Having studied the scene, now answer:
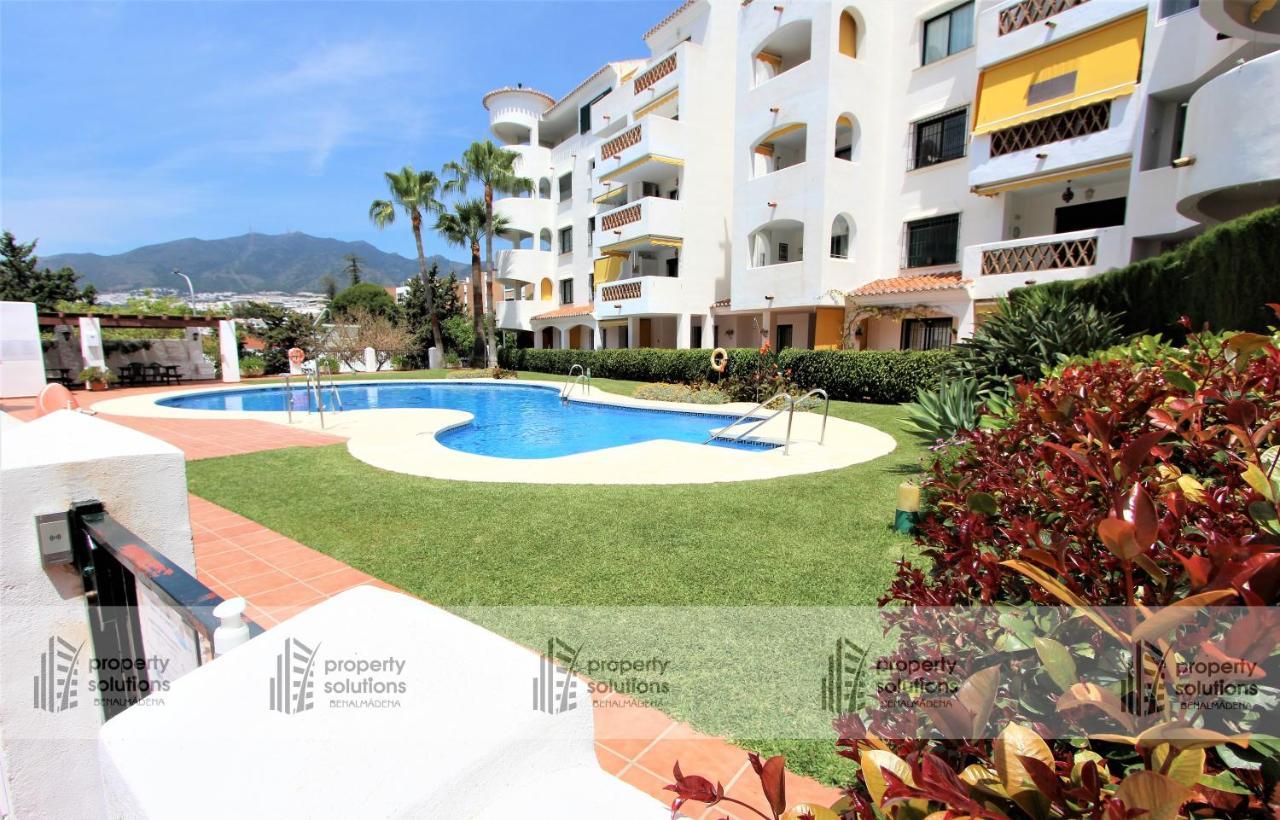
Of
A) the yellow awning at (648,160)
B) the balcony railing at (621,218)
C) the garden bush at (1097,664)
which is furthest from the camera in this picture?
the balcony railing at (621,218)

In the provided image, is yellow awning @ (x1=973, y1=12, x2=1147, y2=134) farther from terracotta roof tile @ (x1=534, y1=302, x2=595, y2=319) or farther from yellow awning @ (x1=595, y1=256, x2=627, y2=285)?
terracotta roof tile @ (x1=534, y1=302, x2=595, y2=319)

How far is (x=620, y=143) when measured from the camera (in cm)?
2845

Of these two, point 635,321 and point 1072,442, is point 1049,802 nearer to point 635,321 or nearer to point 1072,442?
point 1072,442

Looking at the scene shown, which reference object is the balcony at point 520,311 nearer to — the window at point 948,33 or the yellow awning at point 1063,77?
the window at point 948,33

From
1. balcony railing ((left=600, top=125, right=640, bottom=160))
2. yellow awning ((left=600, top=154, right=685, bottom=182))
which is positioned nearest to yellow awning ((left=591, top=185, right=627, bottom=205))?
balcony railing ((left=600, top=125, right=640, bottom=160))

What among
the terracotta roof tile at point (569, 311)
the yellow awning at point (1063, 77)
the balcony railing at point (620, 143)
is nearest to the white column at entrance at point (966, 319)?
the yellow awning at point (1063, 77)

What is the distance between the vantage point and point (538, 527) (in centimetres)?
623

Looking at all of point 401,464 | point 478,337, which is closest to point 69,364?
point 478,337

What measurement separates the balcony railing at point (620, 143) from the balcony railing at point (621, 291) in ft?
21.0

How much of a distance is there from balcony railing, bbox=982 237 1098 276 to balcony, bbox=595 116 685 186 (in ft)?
47.6

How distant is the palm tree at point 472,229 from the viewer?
36906 millimetres

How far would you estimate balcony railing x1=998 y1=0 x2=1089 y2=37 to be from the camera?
16531 millimetres

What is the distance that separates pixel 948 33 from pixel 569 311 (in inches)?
846

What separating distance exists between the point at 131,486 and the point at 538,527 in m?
4.06
